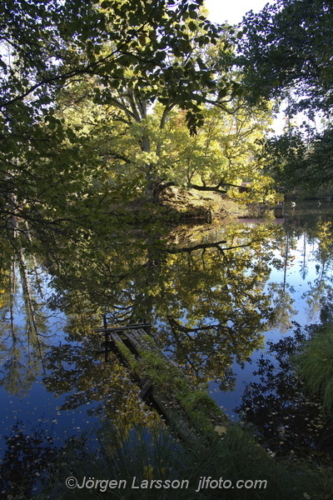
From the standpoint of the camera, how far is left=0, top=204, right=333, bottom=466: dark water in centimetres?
521

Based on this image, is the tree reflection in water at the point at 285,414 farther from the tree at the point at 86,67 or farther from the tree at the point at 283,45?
the tree at the point at 283,45

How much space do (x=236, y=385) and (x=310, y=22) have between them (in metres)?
7.40

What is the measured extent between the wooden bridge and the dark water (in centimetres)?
21

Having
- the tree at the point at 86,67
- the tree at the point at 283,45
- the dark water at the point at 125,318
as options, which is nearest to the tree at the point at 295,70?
the tree at the point at 283,45

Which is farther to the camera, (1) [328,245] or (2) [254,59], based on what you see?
(1) [328,245]

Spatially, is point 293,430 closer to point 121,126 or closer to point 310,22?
point 310,22

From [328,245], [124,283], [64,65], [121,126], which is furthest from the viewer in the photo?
[121,126]

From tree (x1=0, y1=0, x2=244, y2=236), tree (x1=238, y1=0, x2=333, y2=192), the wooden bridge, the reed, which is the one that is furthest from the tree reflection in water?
tree (x1=238, y1=0, x2=333, y2=192)

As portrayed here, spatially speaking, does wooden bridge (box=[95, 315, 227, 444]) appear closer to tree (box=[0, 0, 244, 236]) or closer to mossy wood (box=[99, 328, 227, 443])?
mossy wood (box=[99, 328, 227, 443])

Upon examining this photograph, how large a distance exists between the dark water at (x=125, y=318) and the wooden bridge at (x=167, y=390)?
206 millimetres

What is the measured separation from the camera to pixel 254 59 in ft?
30.8

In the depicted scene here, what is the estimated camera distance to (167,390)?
495 centimetres

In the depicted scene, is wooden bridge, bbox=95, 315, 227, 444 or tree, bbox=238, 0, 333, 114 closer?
wooden bridge, bbox=95, 315, 227, 444

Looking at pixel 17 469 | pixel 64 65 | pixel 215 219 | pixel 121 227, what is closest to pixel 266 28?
pixel 64 65
